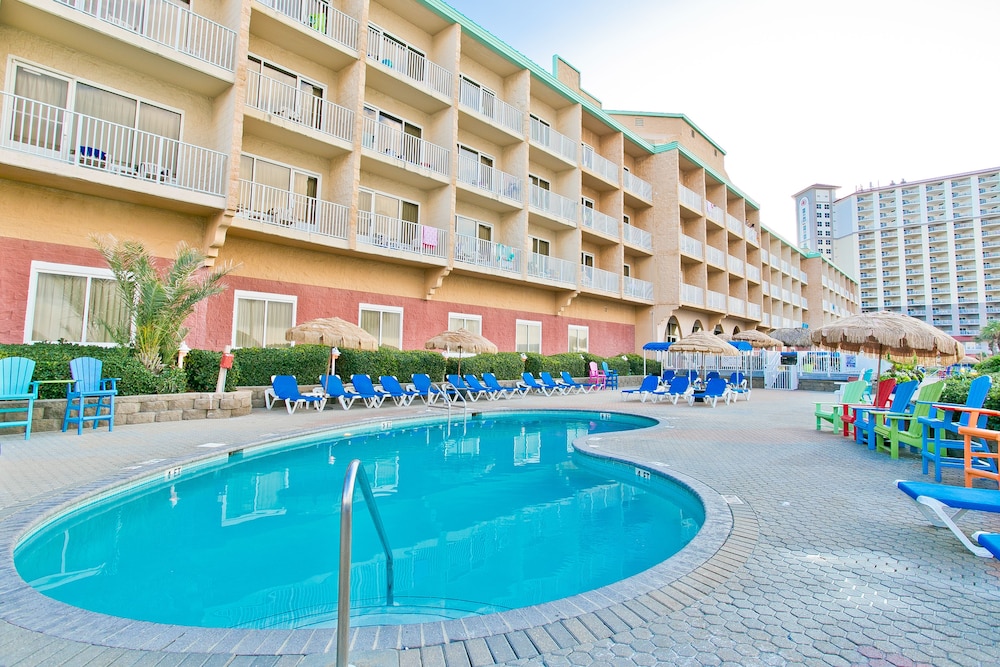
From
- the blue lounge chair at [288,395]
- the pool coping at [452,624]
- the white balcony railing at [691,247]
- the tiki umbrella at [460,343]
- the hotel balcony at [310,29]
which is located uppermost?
the hotel balcony at [310,29]

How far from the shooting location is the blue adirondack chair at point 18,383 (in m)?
7.29

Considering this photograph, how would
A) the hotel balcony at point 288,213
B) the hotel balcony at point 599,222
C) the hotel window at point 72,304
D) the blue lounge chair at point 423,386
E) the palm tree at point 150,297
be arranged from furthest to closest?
the hotel balcony at point 599,222 → the blue lounge chair at point 423,386 → the hotel balcony at point 288,213 → the hotel window at point 72,304 → the palm tree at point 150,297

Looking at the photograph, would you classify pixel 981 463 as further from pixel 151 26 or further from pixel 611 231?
pixel 611 231

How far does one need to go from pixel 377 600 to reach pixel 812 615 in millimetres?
2508

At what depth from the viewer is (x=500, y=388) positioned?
15789 mm

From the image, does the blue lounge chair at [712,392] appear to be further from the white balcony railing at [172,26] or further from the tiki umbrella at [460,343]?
the white balcony railing at [172,26]

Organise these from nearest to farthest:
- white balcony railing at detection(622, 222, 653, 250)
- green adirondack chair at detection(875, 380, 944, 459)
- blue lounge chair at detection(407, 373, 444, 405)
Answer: green adirondack chair at detection(875, 380, 944, 459) < blue lounge chair at detection(407, 373, 444, 405) < white balcony railing at detection(622, 222, 653, 250)

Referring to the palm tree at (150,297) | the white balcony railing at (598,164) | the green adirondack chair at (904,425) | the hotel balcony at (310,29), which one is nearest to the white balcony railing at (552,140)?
the white balcony railing at (598,164)

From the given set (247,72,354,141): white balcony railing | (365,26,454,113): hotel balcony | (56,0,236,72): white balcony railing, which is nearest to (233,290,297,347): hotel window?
(247,72,354,141): white balcony railing

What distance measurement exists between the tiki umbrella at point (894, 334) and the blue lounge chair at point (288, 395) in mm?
11553

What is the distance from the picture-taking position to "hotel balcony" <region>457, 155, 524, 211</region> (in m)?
17.4

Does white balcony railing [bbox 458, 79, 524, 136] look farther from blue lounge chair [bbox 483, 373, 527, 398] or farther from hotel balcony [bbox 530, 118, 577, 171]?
blue lounge chair [bbox 483, 373, 527, 398]

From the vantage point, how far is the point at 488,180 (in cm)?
1844

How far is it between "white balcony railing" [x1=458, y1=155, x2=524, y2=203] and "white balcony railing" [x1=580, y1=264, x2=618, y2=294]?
434 cm
